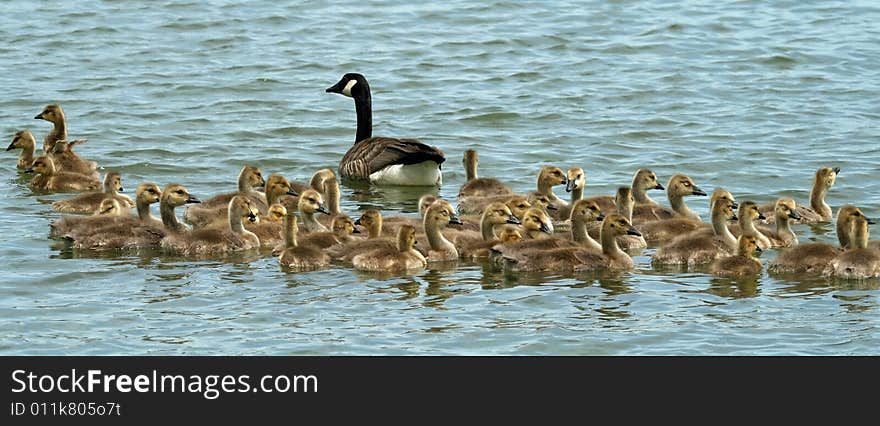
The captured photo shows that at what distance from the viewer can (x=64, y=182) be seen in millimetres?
16859

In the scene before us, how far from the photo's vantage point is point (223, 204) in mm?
15539

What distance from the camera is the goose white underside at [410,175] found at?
1759 centimetres

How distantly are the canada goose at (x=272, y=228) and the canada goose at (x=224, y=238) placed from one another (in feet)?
0.33

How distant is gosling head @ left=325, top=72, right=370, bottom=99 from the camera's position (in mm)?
19594

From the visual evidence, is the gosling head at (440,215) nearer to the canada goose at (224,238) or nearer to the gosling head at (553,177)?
the canada goose at (224,238)

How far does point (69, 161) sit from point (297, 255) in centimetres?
503

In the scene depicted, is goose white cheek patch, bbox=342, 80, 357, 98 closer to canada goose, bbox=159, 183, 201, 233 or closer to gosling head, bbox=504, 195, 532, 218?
gosling head, bbox=504, 195, 532, 218

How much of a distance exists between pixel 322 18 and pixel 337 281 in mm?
15738

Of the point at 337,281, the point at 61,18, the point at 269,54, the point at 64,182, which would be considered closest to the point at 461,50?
the point at 269,54

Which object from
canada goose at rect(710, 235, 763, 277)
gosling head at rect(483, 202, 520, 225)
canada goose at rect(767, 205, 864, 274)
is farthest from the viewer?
gosling head at rect(483, 202, 520, 225)

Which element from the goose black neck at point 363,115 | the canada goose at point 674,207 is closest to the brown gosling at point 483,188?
the canada goose at point 674,207

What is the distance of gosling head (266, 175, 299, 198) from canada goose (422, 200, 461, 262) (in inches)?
85.5

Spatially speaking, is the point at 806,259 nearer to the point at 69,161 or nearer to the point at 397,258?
the point at 397,258

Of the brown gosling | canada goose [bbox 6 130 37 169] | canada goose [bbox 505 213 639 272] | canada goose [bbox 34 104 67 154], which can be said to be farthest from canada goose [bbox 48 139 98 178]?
canada goose [bbox 505 213 639 272]
